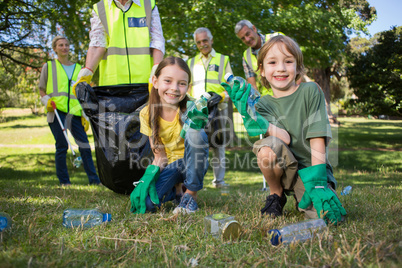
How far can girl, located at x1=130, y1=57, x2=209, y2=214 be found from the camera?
2.38 metres

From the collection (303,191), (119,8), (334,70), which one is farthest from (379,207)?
(334,70)

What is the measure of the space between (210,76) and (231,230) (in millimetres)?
3383

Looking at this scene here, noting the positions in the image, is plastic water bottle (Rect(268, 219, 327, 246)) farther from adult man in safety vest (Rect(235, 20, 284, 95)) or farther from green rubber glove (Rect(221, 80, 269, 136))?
adult man in safety vest (Rect(235, 20, 284, 95))

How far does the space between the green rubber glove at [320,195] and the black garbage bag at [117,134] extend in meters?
1.33

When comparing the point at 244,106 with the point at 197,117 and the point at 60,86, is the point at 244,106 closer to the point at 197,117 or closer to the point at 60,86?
the point at 197,117

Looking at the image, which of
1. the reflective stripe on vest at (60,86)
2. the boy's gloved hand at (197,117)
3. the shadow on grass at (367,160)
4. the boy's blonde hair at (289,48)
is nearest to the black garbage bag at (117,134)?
the boy's gloved hand at (197,117)

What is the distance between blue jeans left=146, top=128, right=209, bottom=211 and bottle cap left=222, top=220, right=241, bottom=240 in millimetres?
740

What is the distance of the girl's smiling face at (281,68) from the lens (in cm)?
224

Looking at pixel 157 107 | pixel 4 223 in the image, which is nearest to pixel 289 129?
pixel 157 107

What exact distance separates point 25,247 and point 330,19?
8940mm

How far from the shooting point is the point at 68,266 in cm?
136

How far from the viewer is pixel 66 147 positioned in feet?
14.6

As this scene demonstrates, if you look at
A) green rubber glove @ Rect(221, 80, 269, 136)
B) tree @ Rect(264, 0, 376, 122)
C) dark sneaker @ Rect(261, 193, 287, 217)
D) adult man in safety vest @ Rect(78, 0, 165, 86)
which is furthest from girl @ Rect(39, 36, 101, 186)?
tree @ Rect(264, 0, 376, 122)

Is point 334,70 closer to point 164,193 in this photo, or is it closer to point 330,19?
point 330,19
